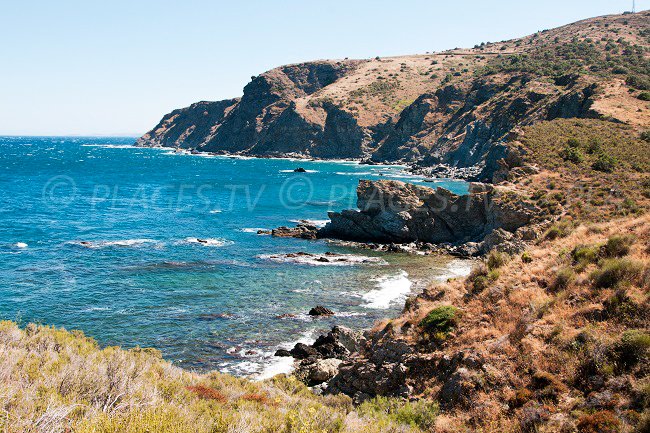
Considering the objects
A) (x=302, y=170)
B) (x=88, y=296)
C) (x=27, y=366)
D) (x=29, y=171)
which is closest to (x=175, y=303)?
(x=88, y=296)

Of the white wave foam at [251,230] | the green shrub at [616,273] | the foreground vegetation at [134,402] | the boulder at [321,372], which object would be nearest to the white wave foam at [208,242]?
the white wave foam at [251,230]

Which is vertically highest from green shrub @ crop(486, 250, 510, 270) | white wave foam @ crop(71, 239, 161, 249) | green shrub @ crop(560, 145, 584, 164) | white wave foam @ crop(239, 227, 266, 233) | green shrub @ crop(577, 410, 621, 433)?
green shrub @ crop(560, 145, 584, 164)

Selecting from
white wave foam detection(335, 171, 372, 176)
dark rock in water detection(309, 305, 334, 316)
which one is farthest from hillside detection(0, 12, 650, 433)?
white wave foam detection(335, 171, 372, 176)

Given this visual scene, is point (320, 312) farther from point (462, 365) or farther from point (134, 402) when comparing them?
point (134, 402)

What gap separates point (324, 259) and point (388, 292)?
11564mm

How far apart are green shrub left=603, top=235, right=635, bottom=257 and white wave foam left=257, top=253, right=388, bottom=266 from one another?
Result: 3068 centimetres

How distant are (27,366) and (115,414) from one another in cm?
417

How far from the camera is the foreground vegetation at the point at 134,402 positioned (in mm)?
8398

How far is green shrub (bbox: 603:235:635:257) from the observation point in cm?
1711

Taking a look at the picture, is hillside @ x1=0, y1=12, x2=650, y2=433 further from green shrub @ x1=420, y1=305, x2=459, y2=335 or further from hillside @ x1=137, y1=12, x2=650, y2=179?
hillside @ x1=137, y1=12, x2=650, y2=179

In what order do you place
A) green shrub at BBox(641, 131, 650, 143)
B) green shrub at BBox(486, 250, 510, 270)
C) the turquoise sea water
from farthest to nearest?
green shrub at BBox(641, 131, 650, 143) < the turquoise sea water < green shrub at BBox(486, 250, 510, 270)

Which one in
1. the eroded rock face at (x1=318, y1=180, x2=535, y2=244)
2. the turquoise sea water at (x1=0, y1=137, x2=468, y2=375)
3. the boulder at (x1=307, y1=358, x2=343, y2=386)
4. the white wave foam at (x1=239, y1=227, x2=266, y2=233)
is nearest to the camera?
the boulder at (x1=307, y1=358, x2=343, y2=386)

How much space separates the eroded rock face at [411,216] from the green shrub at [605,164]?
11.5 meters

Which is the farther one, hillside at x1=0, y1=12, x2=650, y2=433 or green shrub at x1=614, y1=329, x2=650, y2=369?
green shrub at x1=614, y1=329, x2=650, y2=369
